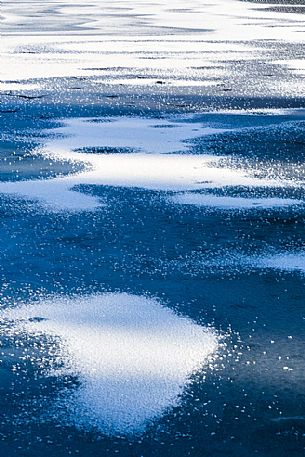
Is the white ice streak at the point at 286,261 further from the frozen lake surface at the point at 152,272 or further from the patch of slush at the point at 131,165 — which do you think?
the patch of slush at the point at 131,165

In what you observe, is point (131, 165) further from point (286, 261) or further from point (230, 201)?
point (286, 261)

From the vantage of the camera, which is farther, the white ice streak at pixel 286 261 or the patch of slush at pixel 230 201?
the patch of slush at pixel 230 201

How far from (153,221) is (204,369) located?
2.06 m

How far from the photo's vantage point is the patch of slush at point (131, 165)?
598cm

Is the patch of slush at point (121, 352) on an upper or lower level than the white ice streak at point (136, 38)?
lower

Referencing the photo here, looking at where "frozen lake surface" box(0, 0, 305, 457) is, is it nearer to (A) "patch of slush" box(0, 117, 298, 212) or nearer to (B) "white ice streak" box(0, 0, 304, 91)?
(A) "patch of slush" box(0, 117, 298, 212)

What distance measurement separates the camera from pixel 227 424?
9.62 feet

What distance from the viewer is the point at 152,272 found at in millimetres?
4398

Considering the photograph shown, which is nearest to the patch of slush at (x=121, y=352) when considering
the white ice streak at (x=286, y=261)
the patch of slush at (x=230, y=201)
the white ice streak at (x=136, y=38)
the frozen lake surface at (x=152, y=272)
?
the frozen lake surface at (x=152, y=272)

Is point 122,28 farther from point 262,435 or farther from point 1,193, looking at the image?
point 262,435

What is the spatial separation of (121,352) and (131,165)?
11.0 feet

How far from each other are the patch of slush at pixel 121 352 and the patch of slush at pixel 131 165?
172 cm

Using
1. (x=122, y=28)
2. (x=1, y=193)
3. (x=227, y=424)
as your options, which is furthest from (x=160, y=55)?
(x=227, y=424)

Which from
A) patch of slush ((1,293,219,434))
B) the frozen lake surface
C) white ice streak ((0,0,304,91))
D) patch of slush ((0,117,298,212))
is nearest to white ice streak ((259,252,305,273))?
the frozen lake surface
